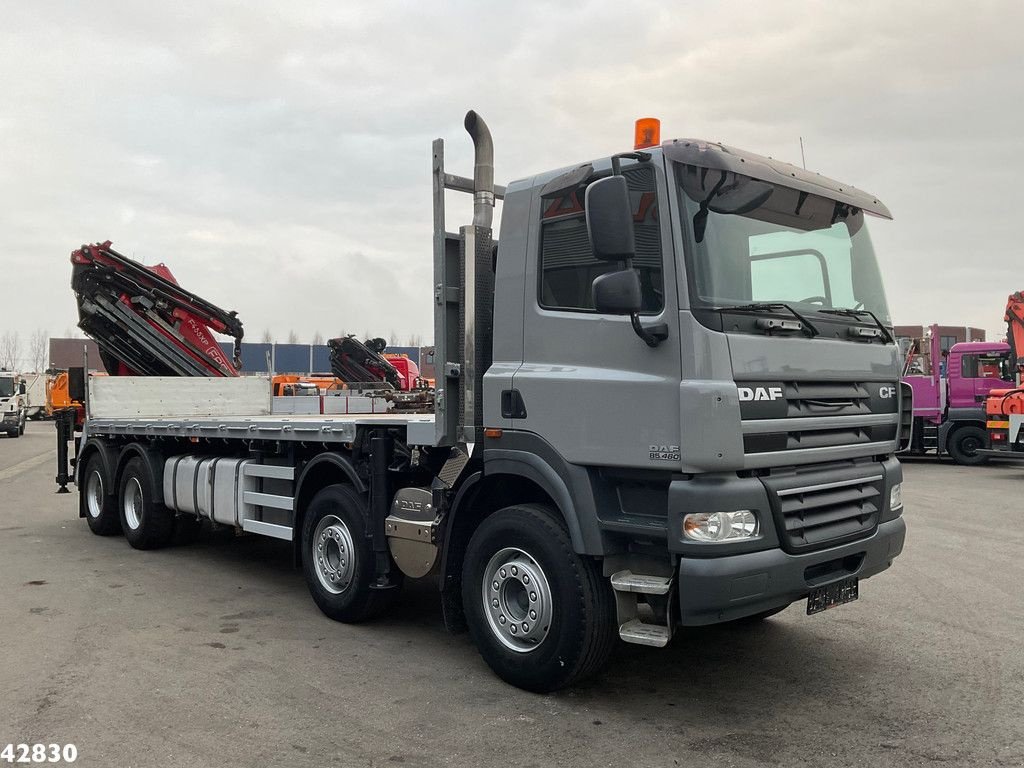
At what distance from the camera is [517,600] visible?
16.3 feet

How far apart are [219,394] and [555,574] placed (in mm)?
7066

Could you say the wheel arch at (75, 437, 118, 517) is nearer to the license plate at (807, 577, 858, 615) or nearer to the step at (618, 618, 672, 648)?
the step at (618, 618, 672, 648)

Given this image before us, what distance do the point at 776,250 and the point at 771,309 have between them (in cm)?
45

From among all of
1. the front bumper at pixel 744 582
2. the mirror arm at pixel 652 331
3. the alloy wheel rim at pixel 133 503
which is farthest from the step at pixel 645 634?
the alloy wheel rim at pixel 133 503

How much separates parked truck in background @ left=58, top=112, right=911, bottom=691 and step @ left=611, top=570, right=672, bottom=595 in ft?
0.05

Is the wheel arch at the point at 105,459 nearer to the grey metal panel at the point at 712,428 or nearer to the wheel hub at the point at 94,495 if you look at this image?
the wheel hub at the point at 94,495

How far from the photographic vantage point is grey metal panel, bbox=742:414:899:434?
166 inches

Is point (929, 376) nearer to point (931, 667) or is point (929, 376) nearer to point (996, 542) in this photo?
point (996, 542)

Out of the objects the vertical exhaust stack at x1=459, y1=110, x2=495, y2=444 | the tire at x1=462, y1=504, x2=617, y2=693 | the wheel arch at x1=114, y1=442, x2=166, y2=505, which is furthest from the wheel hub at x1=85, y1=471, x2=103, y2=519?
the tire at x1=462, y1=504, x2=617, y2=693

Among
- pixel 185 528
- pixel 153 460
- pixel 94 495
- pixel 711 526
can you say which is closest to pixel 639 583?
pixel 711 526

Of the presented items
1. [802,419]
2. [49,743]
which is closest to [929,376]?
[802,419]

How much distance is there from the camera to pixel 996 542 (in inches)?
380

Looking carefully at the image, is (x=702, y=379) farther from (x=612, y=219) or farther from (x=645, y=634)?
(x=645, y=634)

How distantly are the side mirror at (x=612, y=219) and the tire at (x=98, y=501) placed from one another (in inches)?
312
